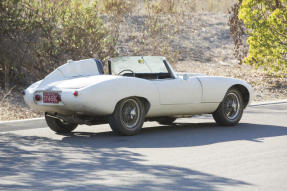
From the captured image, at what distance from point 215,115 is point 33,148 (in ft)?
12.4

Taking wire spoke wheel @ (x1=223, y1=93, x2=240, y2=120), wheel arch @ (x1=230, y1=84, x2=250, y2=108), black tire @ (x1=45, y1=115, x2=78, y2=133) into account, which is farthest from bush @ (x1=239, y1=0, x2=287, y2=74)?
black tire @ (x1=45, y1=115, x2=78, y2=133)

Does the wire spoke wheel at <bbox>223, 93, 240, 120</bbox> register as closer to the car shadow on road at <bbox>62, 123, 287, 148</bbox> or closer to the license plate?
the car shadow on road at <bbox>62, 123, 287, 148</bbox>

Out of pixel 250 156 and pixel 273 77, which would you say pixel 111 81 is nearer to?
pixel 250 156

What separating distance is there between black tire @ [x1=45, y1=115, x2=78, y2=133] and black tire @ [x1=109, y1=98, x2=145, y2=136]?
1163 millimetres

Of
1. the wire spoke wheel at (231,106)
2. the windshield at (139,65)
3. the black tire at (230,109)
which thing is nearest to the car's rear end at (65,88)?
the windshield at (139,65)

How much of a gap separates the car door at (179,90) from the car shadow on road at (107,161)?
0.55 m

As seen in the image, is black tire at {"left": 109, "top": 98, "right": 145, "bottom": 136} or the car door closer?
black tire at {"left": 109, "top": 98, "right": 145, "bottom": 136}

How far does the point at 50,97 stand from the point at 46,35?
7.06 metres

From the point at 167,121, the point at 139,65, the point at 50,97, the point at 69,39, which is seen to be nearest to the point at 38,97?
the point at 50,97

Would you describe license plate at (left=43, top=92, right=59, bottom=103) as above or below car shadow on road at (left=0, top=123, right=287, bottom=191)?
above

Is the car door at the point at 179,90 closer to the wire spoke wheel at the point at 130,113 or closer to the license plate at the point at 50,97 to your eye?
the wire spoke wheel at the point at 130,113

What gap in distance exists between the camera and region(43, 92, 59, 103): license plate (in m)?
9.39

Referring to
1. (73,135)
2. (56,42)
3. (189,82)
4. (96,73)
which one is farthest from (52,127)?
(56,42)

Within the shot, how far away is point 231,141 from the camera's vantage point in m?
9.30
